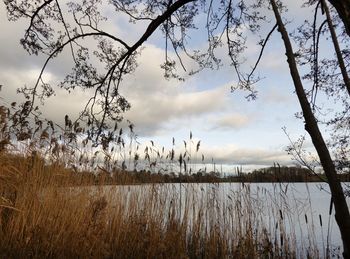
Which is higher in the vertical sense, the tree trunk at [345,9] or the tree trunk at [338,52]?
the tree trunk at [338,52]

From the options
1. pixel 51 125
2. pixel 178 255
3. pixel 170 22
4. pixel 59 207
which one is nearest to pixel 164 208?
pixel 178 255

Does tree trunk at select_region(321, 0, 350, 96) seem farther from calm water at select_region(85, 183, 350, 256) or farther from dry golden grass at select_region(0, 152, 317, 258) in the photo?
dry golden grass at select_region(0, 152, 317, 258)

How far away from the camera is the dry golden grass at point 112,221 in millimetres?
4461

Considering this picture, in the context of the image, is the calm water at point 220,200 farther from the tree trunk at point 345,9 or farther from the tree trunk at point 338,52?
the tree trunk at point 345,9

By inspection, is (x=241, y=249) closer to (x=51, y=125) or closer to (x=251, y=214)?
(x=251, y=214)

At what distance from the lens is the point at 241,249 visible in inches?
211

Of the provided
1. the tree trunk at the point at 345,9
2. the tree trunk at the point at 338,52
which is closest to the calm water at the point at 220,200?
the tree trunk at the point at 338,52

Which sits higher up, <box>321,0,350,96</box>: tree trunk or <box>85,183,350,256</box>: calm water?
<box>321,0,350,96</box>: tree trunk

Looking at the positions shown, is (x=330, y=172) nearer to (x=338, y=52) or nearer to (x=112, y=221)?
(x=112, y=221)

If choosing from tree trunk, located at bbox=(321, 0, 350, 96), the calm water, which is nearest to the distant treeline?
the calm water

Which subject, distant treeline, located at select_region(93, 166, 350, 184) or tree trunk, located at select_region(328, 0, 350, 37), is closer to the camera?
tree trunk, located at select_region(328, 0, 350, 37)

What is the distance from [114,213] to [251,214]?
2.01m

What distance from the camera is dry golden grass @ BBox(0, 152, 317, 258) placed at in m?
4.46

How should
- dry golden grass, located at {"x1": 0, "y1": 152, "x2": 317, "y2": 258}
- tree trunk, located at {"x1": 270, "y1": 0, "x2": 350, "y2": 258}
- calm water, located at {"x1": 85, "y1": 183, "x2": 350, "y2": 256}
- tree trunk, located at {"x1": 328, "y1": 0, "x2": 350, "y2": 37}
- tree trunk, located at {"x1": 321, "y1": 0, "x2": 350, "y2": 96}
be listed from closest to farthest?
tree trunk, located at {"x1": 328, "y1": 0, "x2": 350, "y2": 37} < tree trunk, located at {"x1": 270, "y1": 0, "x2": 350, "y2": 258} < dry golden grass, located at {"x1": 0, "y1": 152, "x2": 317, "y2": 258} < calm water, located at {"x1": 85, "y1": 183, "x2": 350, "y2": 256} < tree trunk, located at {"x1": 321, "y1": 0, "x2": 350, "y2": 96}
